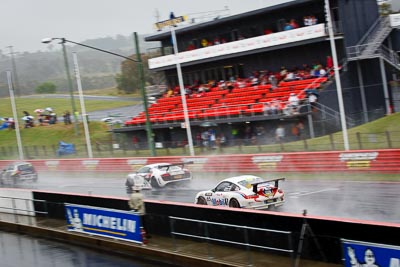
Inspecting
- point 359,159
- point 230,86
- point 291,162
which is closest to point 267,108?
point 230,86

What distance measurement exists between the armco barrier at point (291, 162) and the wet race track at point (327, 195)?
84 centimetres

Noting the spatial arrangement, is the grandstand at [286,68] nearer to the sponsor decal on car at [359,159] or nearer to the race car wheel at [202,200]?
the sponsor decal on car at [359,159]

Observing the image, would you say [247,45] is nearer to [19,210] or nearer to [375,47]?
[375,47]

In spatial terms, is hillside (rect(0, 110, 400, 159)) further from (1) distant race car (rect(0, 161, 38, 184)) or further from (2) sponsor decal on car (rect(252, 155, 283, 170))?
(1) distant race car (rect(0, 161, 38, 184))

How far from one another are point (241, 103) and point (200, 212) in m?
27.3

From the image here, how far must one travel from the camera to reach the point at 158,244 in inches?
645

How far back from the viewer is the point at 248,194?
63.4ft

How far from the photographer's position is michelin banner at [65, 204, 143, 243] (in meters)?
16.9

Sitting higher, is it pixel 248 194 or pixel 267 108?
pixel 267 108

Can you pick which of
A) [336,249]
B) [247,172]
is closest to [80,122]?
[247,172]

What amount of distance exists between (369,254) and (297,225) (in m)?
2.56

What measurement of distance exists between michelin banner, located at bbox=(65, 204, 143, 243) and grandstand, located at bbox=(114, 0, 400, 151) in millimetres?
19897

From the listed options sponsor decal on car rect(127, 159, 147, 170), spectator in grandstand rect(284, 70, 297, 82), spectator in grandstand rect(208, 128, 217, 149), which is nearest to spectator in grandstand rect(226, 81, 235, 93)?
spectator in grandstand rect(208, 128, 217, 149)

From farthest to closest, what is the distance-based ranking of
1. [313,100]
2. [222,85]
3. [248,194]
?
1. [222,85]
2. [313,100]
3. [248,194]
